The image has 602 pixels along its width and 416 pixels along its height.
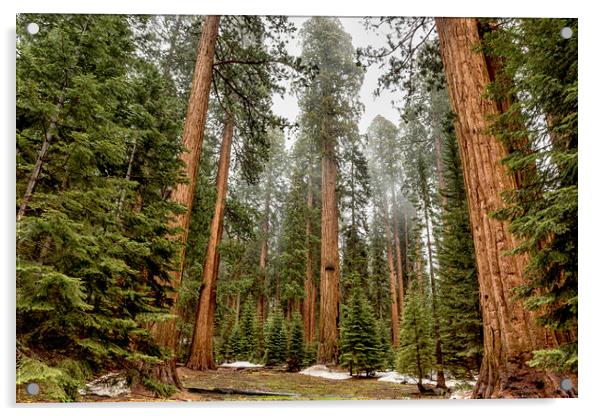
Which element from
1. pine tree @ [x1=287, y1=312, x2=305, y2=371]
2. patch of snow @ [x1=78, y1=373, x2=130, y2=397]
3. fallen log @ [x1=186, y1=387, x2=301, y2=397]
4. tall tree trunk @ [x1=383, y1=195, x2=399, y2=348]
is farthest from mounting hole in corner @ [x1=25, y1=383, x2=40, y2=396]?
tall tree trunk @ [x1=383, y1=195, x2=399, y2=348]

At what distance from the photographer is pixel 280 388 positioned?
3686mm

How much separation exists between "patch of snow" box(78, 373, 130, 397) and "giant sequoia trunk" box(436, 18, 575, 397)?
2958mm

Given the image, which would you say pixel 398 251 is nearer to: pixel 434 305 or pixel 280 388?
pixel 434 305

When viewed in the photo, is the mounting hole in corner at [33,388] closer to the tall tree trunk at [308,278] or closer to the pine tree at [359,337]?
the pine tree at [359,337]

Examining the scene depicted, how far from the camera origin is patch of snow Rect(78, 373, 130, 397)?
309 centimetres

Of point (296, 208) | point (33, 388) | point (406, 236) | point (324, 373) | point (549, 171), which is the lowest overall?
point (324, 373)

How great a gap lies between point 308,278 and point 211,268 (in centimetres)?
171

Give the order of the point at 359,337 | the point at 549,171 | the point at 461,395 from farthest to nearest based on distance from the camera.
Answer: the point at 359,337 < the point at 461,395 < the point at 549,171

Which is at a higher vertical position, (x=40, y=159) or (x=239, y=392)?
(x=40, y=159)

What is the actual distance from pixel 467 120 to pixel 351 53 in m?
1.66

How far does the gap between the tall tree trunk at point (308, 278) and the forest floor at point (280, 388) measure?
158 cm

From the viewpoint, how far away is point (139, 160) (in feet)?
11.4

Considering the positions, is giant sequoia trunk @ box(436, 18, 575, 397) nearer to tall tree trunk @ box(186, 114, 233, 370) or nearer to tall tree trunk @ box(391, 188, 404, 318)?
tall tree trunk @ box(391, 188, 404, 318)

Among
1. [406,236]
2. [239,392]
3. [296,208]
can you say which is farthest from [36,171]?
[406,236]
